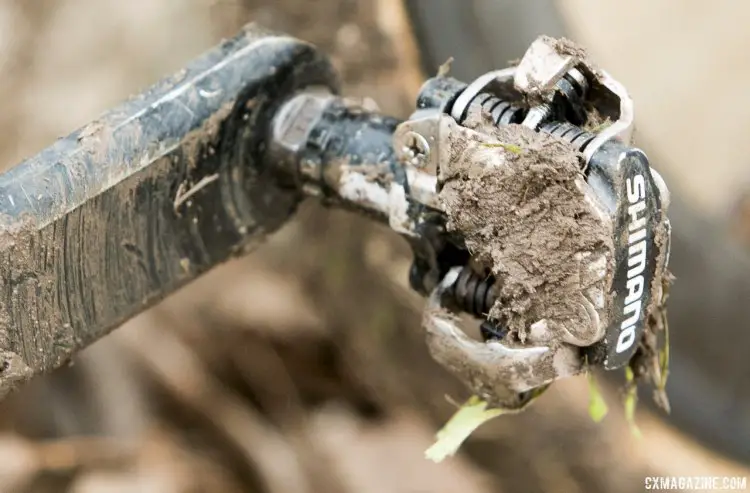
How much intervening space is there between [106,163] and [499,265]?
9.6 inches

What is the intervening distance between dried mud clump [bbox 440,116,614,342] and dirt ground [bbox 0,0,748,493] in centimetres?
43

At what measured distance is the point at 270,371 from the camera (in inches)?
39.8

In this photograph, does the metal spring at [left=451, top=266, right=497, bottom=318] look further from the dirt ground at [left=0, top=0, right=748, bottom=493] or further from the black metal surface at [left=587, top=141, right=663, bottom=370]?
the dirt ground at [left=0, top=0, right=748, bottom=493]

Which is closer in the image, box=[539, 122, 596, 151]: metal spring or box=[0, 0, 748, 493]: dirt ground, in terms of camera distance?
box=[539, 122, 596, 151]: metal spring

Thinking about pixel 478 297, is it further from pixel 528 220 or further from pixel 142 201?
pixel 142 201

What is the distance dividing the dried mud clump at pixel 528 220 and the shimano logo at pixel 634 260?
0.02m

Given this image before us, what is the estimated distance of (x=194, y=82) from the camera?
507 millimetres

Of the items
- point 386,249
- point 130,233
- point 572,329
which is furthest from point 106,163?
point 386,249

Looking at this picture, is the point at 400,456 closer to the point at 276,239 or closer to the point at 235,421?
the point at 235,421
